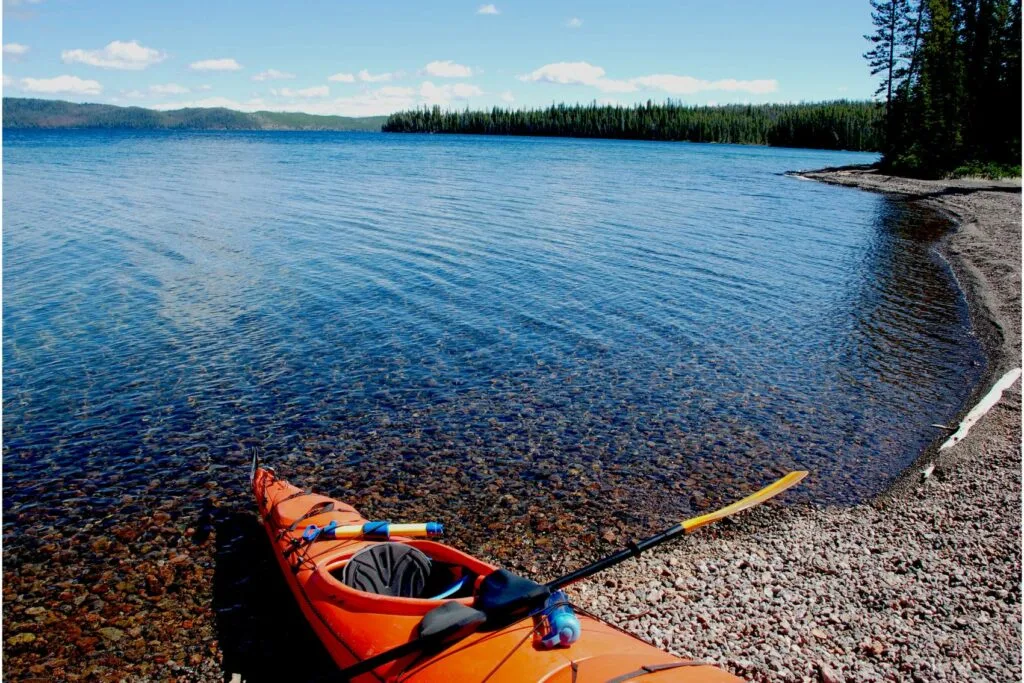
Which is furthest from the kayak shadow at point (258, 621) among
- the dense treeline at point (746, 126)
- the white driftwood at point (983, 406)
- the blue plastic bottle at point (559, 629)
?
the dense treeline at point (746, 126)

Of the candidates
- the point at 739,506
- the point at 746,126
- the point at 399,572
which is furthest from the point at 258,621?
the point at 746,126

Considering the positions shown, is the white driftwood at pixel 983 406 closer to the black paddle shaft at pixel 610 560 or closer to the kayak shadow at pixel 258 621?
the black paddle shaft at pixel 610 560

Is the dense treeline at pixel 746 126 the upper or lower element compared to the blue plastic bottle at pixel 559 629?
upper

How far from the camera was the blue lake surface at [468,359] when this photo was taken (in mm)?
10297

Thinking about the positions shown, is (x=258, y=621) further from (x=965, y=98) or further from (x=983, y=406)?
(x=965, y=98)

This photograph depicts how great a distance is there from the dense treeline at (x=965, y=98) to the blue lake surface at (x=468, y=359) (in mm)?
30723

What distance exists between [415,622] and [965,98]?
226 ft

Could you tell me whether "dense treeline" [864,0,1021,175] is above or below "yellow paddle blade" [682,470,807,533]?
above

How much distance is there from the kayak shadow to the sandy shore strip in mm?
2982

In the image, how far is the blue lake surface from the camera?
10.3 meters

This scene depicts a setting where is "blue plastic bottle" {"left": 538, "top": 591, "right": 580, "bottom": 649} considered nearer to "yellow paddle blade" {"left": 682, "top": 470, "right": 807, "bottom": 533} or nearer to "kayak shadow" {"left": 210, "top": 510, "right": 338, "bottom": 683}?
"kayak shadow" {"left": 210, "top": 510, "right": 338, "bottom": 683}

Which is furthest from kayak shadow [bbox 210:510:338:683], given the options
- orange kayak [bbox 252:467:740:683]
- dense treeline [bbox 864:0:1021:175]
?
dense treeline [bbox 864:0:1021:175]

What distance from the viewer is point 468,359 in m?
15.0

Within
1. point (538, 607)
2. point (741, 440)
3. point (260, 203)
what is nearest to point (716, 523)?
point (741, 440)
